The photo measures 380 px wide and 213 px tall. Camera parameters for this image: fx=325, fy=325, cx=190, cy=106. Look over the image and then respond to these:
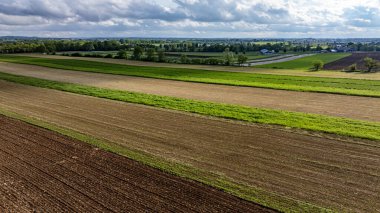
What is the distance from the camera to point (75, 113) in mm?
27000

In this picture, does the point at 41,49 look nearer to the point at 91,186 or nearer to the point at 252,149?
the point at 252,149

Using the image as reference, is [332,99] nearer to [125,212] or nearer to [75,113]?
[75,113]

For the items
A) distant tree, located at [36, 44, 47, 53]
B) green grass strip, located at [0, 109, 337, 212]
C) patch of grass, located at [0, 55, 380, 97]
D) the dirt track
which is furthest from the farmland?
distant tree, located at [36, 44, 47, 53]

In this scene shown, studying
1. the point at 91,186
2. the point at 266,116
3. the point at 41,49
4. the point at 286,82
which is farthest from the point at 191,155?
the point at 41,49

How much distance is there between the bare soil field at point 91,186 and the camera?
39.4ft

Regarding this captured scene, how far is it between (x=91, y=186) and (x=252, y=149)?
29.0 ft

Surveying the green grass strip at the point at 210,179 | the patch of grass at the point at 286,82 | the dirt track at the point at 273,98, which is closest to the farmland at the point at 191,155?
the green grass strip at the point at 210,179

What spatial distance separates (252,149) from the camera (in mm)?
18016

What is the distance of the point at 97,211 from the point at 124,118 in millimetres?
13917

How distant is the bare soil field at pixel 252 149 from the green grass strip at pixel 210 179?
0.47m

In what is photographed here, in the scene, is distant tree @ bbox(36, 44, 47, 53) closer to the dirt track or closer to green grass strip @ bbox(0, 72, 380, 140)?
the dirt track

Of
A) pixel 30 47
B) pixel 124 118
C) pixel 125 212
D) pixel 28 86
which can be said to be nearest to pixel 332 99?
pixel 124 118

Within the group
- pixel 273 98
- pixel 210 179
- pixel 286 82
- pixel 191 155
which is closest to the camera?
pixel 210 179

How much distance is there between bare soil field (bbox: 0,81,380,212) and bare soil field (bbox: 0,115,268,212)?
211cm
